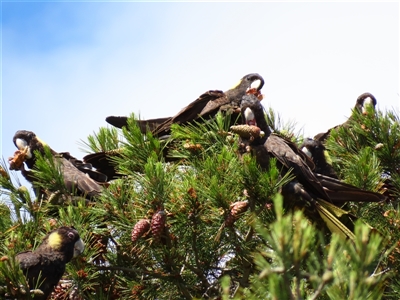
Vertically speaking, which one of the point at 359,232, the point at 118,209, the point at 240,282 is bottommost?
the point at 240,282

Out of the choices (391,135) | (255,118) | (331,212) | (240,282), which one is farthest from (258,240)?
(391,135)

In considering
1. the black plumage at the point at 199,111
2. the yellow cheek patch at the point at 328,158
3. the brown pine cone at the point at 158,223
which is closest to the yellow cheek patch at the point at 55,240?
the brown pine cone at the point at 158,223

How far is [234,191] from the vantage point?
155 inches

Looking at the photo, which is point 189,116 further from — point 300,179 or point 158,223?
point 158,223

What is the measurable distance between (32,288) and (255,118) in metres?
1.79

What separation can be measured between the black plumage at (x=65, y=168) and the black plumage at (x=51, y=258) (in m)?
0.51

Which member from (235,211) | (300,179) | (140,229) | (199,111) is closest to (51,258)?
(140,229)

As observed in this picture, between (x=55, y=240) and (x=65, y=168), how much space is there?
116cm

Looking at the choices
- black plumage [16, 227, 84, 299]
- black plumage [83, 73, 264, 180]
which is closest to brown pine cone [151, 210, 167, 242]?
black plumage [16, 227, 84, 299]

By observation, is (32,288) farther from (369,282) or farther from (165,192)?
(369,282)

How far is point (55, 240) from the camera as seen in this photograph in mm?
4016

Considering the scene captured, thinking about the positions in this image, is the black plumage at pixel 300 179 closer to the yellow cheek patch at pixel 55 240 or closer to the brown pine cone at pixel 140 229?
the brown pine cone at pixel 140 229

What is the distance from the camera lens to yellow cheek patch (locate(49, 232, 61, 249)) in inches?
156

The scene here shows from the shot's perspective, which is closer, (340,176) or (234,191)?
(234,191)
